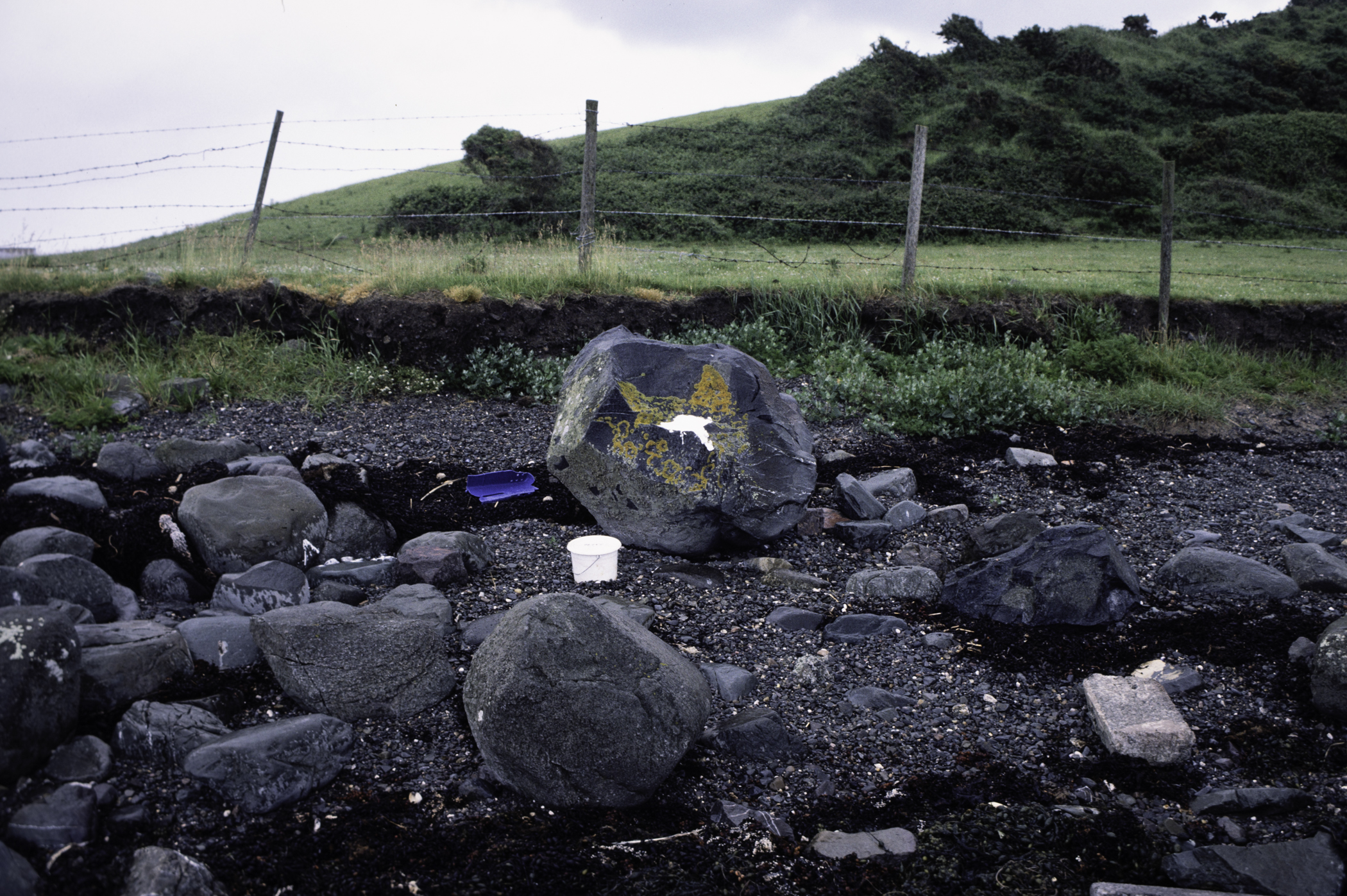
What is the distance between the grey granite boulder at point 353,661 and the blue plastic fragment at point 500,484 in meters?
2.26

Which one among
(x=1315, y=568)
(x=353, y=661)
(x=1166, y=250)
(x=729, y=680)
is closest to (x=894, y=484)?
(x=1315, y=568)

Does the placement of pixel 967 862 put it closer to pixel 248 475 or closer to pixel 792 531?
pixel 792 531

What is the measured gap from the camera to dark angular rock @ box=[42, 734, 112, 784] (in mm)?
2590

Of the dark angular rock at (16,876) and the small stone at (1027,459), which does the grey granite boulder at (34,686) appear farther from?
the small stone at (1027,459)

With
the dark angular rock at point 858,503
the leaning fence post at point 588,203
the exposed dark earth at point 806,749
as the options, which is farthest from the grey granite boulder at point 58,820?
the leaning fence post at point 588,203

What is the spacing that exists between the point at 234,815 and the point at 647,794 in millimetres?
1302

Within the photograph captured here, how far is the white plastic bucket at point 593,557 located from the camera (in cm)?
428

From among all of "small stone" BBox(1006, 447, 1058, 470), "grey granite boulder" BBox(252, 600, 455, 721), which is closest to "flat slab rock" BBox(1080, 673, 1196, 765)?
"grey granite boulder" BBox(252, 600, 455, 721)

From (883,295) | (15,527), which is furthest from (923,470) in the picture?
(15,527)

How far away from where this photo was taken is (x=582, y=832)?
268 centimetres

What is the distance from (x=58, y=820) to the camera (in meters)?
2.38

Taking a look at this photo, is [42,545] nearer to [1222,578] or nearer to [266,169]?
[1222,578]

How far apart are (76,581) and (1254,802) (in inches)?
187

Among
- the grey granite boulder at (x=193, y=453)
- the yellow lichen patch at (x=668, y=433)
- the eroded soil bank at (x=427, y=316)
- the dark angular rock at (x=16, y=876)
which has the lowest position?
the dark angular rock at (x=16, y=876)
